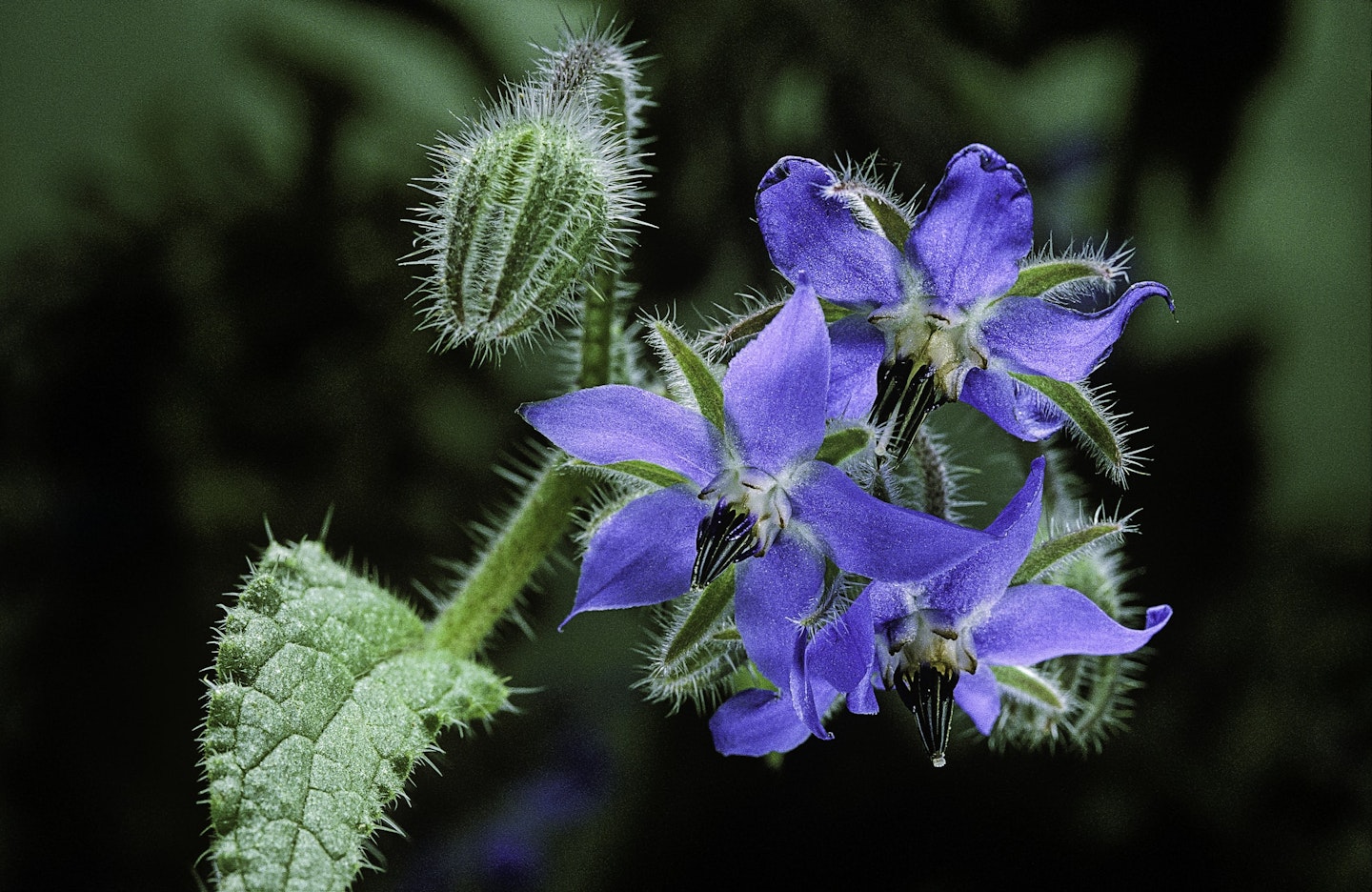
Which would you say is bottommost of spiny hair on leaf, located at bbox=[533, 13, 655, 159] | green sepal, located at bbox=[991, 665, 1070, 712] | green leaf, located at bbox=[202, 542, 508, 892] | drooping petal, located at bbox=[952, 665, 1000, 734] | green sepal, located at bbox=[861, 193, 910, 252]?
green leaf, located at bbox=[202, 542, 508, 892]

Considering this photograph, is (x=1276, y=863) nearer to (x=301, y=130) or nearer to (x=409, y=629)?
(x=409, y=629)

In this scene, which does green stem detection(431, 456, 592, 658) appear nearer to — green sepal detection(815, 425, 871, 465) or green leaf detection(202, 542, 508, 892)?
green leaf detection(202, 542, 508, 892)

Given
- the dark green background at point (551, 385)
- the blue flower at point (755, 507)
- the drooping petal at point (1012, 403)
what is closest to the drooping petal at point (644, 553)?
the blue flower at point (755, 507)

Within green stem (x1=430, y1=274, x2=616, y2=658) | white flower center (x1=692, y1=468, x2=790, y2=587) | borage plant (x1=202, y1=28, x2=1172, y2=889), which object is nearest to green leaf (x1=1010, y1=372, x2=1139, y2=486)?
borage plant (x1=202, y1=28, x2=1172, y2=889)

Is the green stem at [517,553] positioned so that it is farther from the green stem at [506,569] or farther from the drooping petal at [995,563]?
the drooping petal at [995,563]

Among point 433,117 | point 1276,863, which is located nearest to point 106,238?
point 433,117

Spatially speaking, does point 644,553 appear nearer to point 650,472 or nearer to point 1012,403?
point 650,472
